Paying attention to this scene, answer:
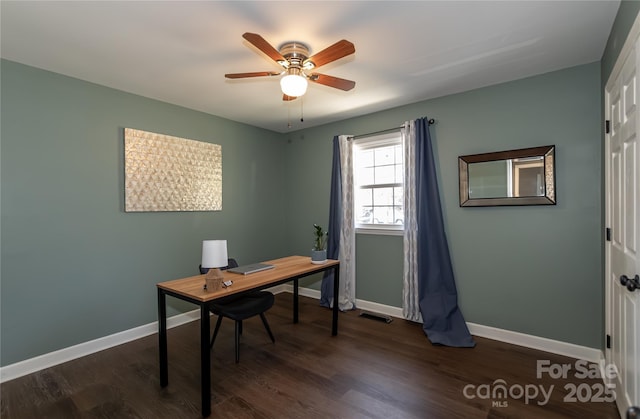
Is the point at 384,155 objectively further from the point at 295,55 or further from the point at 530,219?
the point at 295,55

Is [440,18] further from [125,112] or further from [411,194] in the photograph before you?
[125,112]

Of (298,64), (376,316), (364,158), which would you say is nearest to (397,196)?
(364,158)

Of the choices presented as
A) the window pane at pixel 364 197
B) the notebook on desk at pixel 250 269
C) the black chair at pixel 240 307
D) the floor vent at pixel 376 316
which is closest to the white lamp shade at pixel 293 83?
the notebook on desk at pixel 250 269

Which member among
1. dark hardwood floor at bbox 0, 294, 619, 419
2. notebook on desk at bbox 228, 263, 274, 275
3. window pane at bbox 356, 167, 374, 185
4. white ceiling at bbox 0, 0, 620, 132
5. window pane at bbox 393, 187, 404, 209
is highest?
white ceiling at bbox 0, 0, 620, 132

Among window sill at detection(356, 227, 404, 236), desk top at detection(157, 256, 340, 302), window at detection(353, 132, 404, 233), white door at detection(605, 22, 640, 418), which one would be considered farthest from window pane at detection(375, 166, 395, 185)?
white door at detection(605, 22, 640, 418)

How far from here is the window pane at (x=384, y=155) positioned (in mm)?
3791

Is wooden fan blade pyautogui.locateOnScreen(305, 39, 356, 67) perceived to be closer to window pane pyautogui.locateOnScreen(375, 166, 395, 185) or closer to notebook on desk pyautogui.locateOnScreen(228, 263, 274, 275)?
notebook on desk pyautogui.locateOnScreen(228, 263, 274, 275)

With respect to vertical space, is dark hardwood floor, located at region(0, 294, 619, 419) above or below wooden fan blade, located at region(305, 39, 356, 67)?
below

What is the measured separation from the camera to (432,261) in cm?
325

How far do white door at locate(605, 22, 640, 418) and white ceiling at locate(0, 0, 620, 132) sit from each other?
20.8 inches

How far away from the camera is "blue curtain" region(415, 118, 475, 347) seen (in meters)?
3.08

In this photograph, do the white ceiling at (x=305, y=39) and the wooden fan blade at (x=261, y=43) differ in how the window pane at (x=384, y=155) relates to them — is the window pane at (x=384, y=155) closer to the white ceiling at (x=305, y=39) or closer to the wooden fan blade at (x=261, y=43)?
the white ceiling at (x=305, y=39)

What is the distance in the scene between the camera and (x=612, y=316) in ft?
6.93

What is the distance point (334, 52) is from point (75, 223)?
8.99ft
